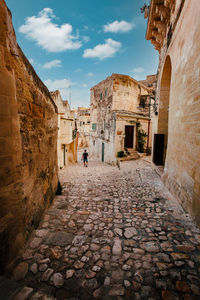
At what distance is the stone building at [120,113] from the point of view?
14008mm

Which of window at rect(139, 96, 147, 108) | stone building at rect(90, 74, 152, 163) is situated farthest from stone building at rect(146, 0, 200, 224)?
window at rect(139, 96, 147, 108)

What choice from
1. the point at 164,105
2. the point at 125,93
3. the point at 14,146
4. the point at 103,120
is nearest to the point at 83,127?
the point at 103,120

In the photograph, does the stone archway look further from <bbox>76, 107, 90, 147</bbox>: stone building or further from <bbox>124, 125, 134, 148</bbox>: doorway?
<bbox>76, 107, 90, 147</bbox>: stone building

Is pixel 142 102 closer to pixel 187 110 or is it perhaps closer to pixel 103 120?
pixel 103 120

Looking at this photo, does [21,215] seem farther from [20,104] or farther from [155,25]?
[155,25]

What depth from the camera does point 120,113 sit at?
14117 millimetres

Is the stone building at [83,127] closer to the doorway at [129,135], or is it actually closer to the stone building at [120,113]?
the stone building at [120,113]

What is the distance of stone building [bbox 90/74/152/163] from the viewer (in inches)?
551

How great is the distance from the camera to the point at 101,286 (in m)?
1.71

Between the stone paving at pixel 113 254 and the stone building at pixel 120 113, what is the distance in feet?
34.5

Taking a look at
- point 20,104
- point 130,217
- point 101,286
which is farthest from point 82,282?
point 20,104

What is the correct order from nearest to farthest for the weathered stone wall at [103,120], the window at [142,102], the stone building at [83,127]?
the weathered stone wall at [103,120] < the window at [142,102] < the stone building at [83,127]

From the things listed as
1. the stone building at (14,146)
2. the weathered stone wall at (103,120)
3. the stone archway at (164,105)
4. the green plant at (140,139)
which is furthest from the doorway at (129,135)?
the stone building at (14,146)

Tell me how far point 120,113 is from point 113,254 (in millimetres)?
13144
